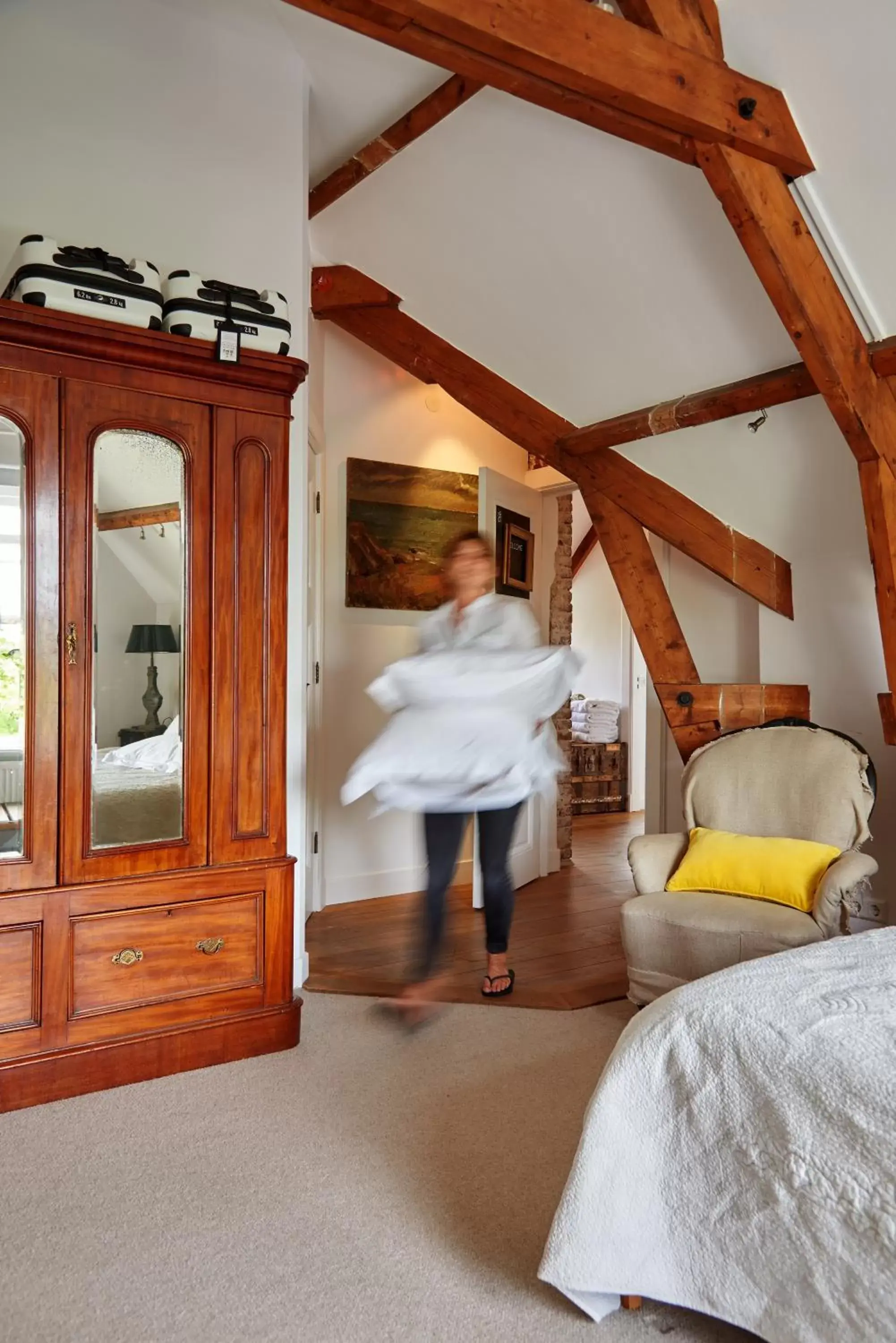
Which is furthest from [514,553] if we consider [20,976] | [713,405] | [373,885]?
[20,976]

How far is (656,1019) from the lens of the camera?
1.62 metres

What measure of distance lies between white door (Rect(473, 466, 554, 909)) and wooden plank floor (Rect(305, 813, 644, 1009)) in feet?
0.41

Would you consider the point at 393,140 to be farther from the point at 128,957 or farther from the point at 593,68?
the point at 128,957

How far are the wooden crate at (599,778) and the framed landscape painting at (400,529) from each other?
317 cm

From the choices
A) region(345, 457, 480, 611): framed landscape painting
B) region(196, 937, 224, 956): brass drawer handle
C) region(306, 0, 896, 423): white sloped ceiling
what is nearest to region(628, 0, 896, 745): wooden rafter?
region(306, 0, 896, 423): white sloped ceiling

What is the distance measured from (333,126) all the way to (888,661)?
111 inches

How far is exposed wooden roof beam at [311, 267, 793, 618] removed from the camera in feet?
13.0

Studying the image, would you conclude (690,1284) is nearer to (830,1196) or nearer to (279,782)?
(830,1196)

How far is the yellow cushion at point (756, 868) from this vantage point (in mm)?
2924

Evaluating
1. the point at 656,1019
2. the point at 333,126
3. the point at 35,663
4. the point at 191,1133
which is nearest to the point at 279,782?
the point at 35,663

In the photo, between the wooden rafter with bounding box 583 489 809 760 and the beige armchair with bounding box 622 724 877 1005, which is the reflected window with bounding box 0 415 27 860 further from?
the wooden rafter with bounding box 583 489 809 760

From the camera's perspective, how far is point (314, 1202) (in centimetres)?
196

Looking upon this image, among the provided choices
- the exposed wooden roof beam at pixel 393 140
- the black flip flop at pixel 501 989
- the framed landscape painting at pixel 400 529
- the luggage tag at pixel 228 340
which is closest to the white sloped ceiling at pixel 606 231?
the exposed wooden roof beam at pixel 393 140

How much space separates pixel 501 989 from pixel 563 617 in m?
2.88
